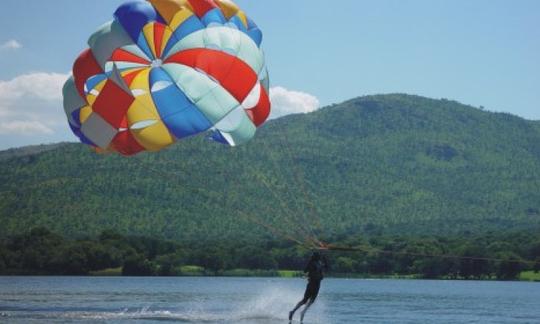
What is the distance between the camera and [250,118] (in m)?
27.7

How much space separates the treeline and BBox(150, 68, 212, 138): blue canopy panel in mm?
61460

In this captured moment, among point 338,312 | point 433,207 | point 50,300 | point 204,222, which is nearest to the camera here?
point 338,312

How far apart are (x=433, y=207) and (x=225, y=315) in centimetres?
13899

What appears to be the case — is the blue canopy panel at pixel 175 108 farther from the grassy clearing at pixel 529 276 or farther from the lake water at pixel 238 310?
the grassy clearing at pixel 529 276

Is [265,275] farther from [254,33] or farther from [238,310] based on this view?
[254,33]

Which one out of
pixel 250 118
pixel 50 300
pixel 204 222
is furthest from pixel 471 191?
pixel 250 118

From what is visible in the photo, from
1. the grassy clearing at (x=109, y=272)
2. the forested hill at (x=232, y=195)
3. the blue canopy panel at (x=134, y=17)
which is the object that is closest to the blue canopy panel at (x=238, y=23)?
the blue canopy panel at (x=134, y=17)

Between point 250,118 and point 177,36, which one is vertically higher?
point 177,36

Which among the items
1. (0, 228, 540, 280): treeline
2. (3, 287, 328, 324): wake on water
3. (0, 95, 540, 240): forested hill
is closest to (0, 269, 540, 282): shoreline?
(0, 228, 540, 280): treeline

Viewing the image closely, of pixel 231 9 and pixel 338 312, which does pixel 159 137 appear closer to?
pixel 231 9

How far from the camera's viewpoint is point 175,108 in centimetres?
2622

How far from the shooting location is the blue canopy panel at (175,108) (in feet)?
85.2

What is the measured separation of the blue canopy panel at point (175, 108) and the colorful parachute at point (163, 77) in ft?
0.09

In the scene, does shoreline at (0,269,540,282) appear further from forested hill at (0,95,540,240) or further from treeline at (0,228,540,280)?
forested hill at (0,95,540,240)
